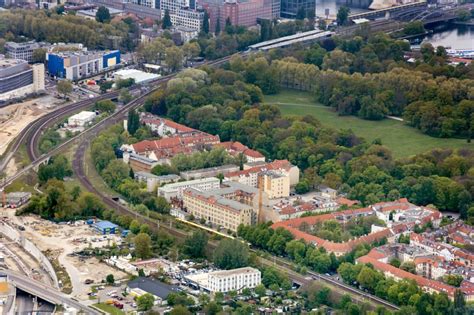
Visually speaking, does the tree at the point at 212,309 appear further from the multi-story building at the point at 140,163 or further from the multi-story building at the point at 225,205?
the multi-story building at the point at 140,163

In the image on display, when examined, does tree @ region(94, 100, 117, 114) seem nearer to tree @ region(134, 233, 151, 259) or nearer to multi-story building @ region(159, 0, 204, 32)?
multi-story building @ region(159, 0, 204, 32)

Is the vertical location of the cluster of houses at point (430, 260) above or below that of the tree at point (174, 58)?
below

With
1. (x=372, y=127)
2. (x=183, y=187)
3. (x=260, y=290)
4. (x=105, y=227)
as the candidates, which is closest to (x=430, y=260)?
(x=260, y=290)

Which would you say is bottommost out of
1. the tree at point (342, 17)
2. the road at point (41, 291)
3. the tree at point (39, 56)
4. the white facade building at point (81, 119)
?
the road at point (41, 291)

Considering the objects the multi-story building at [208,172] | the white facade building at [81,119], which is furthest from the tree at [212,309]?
the white facade building at [81,119]

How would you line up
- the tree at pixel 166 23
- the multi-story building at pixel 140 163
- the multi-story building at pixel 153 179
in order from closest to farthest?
the multi-story building at pixel 153 179 < the multi-story building at pixel 140 163 < the tree at pixel 166 23

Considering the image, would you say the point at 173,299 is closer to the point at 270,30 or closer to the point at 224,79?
the point at 224,79

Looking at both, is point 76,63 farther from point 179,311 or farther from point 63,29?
point 179,311

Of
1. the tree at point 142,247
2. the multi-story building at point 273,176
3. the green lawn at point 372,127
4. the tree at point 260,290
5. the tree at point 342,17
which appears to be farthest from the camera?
the tree at point 342,17

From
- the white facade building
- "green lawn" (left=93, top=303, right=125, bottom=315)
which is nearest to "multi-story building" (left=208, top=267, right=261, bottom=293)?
"green lawn" (left=93, top=303, right=125, bottom=315)
